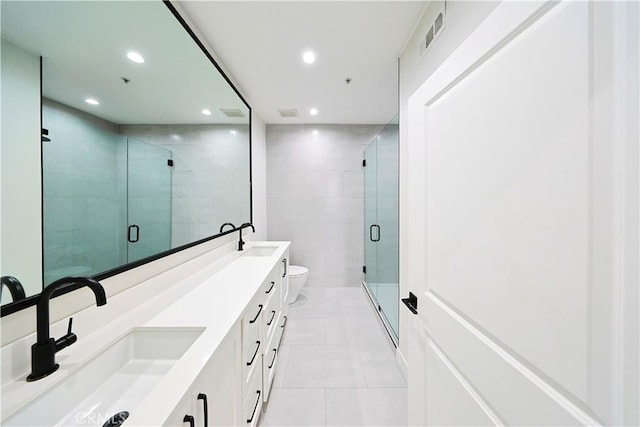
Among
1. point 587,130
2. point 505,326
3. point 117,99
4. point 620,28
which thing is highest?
point 117,99

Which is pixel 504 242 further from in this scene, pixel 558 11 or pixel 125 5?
pixel 125 5

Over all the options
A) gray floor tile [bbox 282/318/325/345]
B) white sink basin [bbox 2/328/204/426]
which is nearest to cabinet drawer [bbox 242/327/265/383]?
white sink basin [bbox 2/328/204/426]

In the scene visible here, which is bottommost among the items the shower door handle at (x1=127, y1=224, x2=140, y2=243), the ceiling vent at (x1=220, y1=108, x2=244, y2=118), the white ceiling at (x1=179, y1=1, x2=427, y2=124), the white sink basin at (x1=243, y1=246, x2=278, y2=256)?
the white sink basin at (x1=243, y1=246, x2=278, y2=256)

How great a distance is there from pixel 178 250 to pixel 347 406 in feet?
5.03

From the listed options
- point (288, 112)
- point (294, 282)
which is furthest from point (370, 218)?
point (288, 112)

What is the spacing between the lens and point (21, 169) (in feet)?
2.28

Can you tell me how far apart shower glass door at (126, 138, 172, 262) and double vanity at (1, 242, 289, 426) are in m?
0.26

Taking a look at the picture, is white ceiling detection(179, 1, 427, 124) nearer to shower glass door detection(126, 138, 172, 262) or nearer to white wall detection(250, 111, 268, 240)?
white wall detection(250, 111, 268, 240)

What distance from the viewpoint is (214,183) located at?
202 centimetres

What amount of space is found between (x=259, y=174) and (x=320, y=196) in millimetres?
993

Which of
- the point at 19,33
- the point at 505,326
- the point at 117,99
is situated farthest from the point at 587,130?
the point at 117,99

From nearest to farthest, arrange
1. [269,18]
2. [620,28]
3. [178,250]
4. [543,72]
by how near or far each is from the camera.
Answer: [620,28] < [543,72] < [178,250] < [269,18]

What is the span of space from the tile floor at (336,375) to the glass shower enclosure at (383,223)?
0.29 m

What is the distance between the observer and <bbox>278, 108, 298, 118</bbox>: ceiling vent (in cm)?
305
